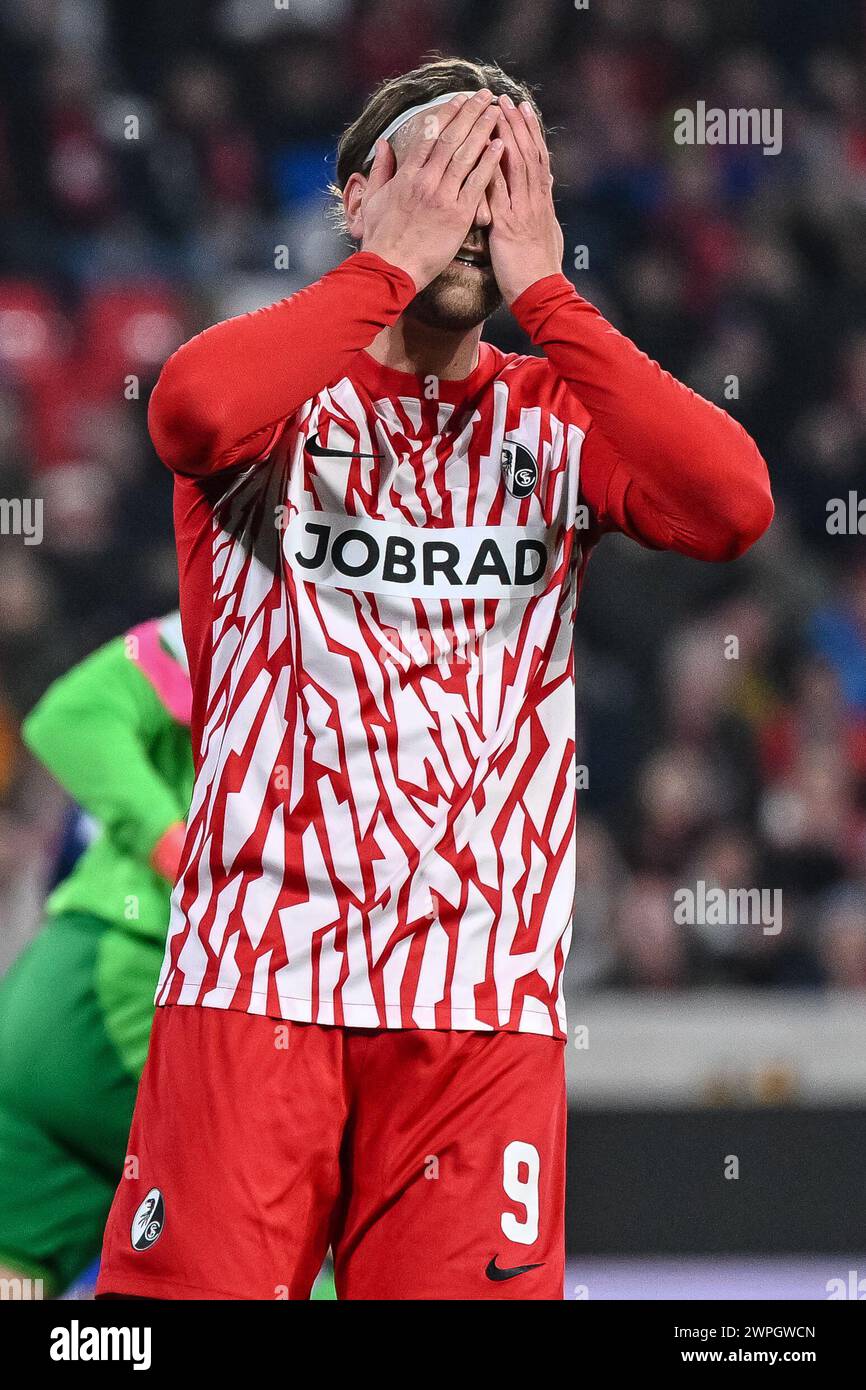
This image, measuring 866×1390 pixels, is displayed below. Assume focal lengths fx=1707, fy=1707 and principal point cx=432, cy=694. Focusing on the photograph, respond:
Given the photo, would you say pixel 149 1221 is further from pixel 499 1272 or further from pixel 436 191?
pixel 436 191

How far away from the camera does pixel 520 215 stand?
75.7 inches

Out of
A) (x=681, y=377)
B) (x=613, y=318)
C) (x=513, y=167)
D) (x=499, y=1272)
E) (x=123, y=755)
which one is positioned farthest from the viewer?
(x=613, y=318)

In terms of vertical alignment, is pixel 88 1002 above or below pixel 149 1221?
above

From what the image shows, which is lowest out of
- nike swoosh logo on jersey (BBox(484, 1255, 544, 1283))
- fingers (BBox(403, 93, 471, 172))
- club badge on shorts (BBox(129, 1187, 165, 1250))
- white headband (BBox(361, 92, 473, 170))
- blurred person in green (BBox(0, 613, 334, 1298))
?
nike swoosh logo on jersey (BBox(484, 1255, 544, 1283))

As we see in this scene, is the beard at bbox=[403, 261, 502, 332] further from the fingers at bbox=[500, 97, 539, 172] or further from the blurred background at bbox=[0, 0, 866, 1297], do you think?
the blurred background at bbox=[0, 0, 866, 1297]

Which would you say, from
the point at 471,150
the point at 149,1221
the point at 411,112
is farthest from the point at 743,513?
the point at 149,1221

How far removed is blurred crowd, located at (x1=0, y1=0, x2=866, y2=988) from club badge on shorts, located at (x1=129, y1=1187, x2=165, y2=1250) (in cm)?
353

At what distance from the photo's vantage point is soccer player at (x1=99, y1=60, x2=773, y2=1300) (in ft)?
5.79

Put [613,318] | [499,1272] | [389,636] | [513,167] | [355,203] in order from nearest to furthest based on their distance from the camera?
[499,1272]
[389,636]
[513,167]
[355,203]
[613,318]

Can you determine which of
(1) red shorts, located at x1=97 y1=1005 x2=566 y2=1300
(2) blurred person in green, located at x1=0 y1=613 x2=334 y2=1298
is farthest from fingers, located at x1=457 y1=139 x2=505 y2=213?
(2) blurred person in green, located at x1=0 y1=613 x2=334 y2=1298

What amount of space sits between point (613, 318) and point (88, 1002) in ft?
12.8

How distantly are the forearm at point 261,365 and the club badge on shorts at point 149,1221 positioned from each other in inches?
30.3

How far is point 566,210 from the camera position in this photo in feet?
20.6

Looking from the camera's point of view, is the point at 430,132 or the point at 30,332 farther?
the point at 30,332
